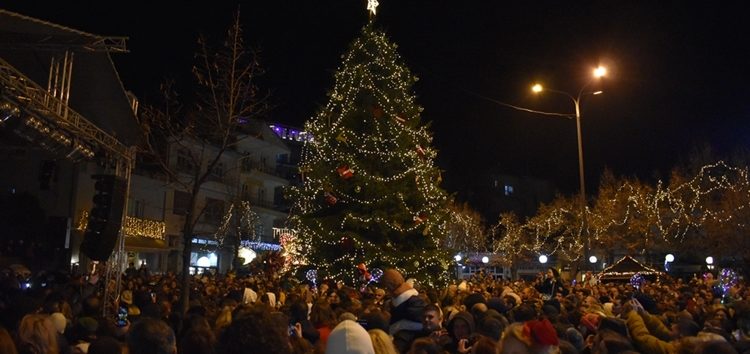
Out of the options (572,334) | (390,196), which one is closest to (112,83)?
(390,196)

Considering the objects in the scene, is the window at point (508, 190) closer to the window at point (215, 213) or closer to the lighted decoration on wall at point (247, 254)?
the window at point (215, 213)

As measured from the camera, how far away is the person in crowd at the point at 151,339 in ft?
13.6

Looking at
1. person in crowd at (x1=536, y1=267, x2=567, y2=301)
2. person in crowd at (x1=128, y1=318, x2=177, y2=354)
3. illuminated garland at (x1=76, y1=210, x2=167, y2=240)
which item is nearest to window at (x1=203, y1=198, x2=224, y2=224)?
illuminated garland at (x1=76, y1=210, x2=167, y2=240)

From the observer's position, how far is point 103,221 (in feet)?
45.1

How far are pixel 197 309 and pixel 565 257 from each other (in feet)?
146

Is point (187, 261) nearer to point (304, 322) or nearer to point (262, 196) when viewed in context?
point (304, 322)

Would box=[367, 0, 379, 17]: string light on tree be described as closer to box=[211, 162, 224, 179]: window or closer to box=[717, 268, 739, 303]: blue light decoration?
box=[717, 268, 739, 303]: blue light decoration

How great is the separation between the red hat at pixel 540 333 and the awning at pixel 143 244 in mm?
31430

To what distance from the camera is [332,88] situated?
22.3 m

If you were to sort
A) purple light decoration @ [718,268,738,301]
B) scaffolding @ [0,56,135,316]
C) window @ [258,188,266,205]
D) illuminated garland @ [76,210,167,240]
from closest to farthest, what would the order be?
scaffolding @ [0,56,135,316] → purple light decoration @ [718,268,738,301] → illuminated garland @ [76,210,167,240] → window @ [258,188,266,205]

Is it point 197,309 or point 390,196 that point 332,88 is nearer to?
point 390,196

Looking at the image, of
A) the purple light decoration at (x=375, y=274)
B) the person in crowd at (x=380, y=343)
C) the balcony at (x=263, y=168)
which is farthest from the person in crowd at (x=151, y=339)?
the balcony at (x=263, y=168)

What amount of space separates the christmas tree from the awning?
1537 centimetres

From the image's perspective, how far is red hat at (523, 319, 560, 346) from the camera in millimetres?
4379
